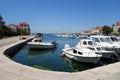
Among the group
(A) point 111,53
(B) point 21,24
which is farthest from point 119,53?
(B) point 21,24

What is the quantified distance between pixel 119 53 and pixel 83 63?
704 cm

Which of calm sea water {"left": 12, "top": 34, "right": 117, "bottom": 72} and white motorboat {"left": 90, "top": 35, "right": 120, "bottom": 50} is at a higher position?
white motorboat {"left": 90, "top": 35, "right": 120, "bottom": 50}

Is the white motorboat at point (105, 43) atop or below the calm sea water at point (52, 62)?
atop

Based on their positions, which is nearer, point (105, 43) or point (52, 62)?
point (52, 62)

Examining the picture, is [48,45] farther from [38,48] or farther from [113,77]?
[113,77]

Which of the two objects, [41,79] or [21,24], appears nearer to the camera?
[41,79]

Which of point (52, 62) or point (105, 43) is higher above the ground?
point (105, 43)

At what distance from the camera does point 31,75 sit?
29.2ft

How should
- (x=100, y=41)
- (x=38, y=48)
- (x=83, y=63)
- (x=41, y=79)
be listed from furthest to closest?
(x=38, y=48) → (x=100, y=41) → (x=83, y=63) → (x=41, y=79)

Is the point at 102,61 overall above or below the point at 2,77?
below

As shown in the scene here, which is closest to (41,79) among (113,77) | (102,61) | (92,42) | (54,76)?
(54,76)

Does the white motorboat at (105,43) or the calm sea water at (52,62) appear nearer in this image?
the calm sea water at (52,62)

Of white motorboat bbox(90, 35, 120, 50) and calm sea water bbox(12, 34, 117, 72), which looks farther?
white motorboat bbox(90, 35, 120, 50)

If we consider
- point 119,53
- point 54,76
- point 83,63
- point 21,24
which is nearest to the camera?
point 54,76
